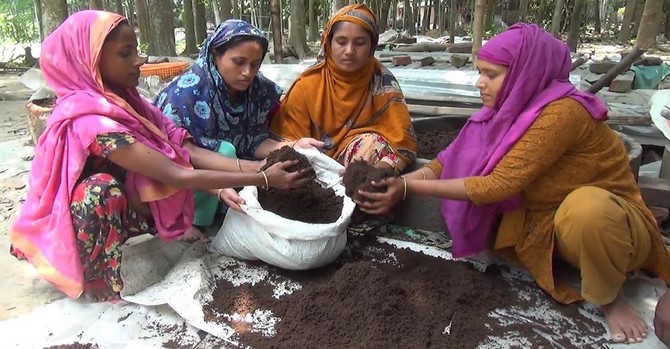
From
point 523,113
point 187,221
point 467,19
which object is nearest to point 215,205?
point 187,221

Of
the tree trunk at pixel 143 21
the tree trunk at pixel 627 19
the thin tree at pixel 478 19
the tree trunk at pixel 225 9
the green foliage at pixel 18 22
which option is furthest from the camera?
the green foliage at pixel 18 22

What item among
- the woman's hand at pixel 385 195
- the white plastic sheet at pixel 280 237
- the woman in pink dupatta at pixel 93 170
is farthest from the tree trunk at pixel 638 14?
the woman in pink dupatta at pixel 93 170

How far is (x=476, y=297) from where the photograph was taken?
2184 mm

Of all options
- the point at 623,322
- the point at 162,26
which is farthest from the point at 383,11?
the point at 623,322

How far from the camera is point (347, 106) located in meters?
3.03

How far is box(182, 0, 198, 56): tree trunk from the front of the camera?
11.4 m

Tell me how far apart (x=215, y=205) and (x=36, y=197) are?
2.75 feet

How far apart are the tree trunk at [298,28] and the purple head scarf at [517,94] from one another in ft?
28.1

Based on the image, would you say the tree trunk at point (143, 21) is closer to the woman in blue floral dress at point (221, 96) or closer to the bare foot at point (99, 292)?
the woman in blue floral dress at point (221, 96)

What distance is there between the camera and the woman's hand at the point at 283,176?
229cm

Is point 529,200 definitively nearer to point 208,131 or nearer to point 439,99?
point 208,131

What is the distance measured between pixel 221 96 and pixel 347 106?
0.73 meters

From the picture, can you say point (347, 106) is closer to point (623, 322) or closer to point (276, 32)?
point (623, 322)

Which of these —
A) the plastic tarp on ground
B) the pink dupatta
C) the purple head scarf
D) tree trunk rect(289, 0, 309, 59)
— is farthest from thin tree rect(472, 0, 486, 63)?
tree trunk rect(289, 0, 309, 59)
